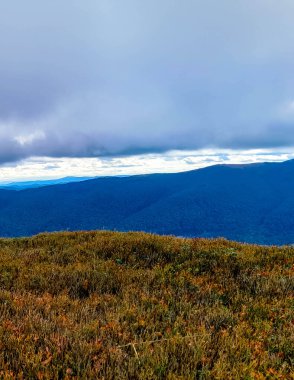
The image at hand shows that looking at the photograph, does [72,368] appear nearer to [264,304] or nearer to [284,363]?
[284,363]

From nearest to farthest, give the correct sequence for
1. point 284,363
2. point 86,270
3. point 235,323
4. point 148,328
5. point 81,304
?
point 284,363, point 148,328, point 235,323, point 81,304, point 86,270

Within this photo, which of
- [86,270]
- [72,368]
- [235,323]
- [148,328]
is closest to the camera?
[72,368]

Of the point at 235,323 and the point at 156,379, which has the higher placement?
the point at 156,379

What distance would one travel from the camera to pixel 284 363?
13.8 feet

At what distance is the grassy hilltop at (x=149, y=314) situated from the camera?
398 cm

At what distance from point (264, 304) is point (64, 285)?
14.8ft

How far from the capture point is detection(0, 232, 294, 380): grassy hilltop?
3984mm

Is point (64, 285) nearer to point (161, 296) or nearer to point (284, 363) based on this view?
point (161, 296)

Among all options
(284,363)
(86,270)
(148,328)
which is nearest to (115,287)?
(86,270)

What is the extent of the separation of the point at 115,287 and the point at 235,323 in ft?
9.71

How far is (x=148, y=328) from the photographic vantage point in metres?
5.06

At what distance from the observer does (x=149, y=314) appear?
5543mm

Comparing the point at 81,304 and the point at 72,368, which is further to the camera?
the point at 81,304

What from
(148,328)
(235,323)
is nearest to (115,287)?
(148,328)
